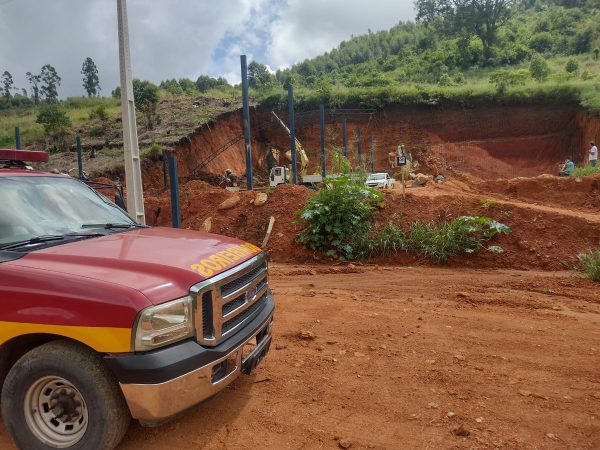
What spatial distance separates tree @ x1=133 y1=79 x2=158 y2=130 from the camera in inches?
1140

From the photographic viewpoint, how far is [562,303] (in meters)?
6.25

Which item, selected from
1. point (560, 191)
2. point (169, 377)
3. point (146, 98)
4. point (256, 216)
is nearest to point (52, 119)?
point (146, 98)

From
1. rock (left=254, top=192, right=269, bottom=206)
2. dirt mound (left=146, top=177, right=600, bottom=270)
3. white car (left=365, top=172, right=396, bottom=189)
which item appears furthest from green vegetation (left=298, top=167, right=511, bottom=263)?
white car (left=365, top=172, right=396, bottom=189)

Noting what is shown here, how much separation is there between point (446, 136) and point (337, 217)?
2920cm

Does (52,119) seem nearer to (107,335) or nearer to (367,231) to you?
(367,231)

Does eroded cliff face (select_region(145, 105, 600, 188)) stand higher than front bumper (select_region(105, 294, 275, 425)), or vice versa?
eroded cliff face (select_region(145, 105, 600, 188))

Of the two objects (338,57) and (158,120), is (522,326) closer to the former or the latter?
(158,120)

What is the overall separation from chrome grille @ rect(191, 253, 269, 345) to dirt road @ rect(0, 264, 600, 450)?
779mm

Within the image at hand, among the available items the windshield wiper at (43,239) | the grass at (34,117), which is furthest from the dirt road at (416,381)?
the grass at (34,117)

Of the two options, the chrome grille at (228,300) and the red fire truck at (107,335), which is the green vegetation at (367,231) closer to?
the chrome grille at (228,300)

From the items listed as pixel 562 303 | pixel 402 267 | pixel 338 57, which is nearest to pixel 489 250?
pixel 402 267

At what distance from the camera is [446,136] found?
36312 mm

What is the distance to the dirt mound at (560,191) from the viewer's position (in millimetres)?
13986

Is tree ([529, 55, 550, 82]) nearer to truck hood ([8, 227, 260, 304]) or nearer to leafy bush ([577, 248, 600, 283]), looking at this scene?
leafy bush ([577, 248, 600, 283])
